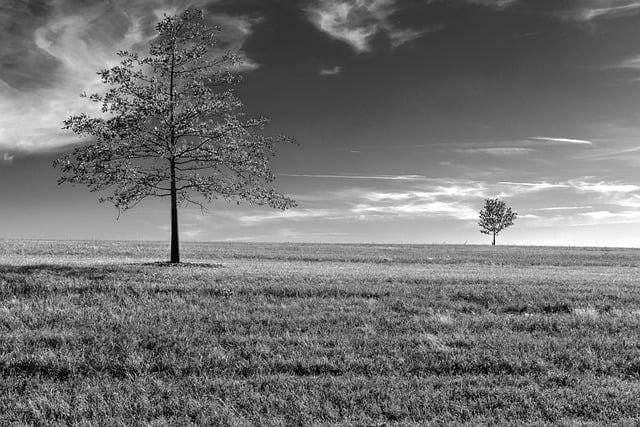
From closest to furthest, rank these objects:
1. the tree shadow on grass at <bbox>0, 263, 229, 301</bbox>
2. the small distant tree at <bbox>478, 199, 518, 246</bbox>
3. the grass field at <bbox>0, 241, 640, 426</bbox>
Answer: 1. the grass field at <bbox>0, 241, 640, 426</bbox>
2. the tree shadow on grass at <bbox>0, 263, 229, 301</bbox>
3. the small distant tree at <bbox>478, 199, 518, 246</bbox>

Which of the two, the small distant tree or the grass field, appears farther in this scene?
the small distant tree

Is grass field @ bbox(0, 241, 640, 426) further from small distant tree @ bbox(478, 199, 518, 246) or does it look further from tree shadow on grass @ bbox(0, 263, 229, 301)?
small distant tree @ bbox(478, 199, 518, 246)

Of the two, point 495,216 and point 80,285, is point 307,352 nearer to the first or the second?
point 80,285

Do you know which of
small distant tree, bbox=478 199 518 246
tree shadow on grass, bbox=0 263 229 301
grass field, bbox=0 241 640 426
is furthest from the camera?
small distant tree, bbox=478 199 518 246

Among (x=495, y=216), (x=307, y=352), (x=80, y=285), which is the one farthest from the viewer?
(x=495, y=216)

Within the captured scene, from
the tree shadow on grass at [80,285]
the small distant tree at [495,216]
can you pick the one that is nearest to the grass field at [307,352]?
the tree shadow on grass at [80,285]

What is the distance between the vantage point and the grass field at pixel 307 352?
9.31 meters

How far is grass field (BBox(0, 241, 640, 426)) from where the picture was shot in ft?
30.6

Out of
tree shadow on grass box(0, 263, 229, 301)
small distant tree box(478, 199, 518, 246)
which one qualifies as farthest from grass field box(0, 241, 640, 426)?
small distant tree box(478, 199, 518, 246)

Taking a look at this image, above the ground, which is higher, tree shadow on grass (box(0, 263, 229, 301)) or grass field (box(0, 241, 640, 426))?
tree shadow on grass (box(0, 263, 229, 301))

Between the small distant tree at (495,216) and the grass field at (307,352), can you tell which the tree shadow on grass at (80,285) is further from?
the small distant tree at (495,216)

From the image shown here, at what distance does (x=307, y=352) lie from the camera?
1228 centimetres

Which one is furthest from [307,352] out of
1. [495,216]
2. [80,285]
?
[495,216]

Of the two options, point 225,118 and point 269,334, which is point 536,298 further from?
point 225,118
